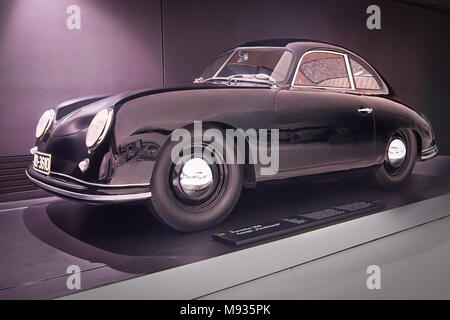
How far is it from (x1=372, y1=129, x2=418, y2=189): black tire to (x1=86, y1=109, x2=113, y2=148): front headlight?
1.88 metres

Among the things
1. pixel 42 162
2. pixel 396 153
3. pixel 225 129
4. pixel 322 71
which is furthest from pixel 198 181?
pixel 396 153

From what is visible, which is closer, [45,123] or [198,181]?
[198,181]

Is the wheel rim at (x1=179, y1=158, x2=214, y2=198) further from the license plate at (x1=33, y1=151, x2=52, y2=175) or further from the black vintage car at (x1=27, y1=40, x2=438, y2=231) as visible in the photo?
the license plate at (x1=33, y1=151, x2=52, y2=175)

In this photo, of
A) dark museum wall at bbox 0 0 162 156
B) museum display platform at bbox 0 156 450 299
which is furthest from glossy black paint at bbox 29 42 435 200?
dark museum wall at bbox 0 0 162 156

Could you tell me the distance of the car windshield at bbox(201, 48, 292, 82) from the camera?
2.27m

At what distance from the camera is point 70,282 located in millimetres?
1329

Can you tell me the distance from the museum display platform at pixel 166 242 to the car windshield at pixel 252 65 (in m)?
0.78

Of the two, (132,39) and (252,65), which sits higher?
(132,39)

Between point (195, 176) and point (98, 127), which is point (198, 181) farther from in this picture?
point (98, 127)

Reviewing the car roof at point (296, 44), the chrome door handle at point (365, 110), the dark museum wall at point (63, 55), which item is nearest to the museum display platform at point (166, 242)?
the chrome door handle at point (365, 110)

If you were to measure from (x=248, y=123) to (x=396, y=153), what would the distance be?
1411 mm

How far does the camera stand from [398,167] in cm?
283

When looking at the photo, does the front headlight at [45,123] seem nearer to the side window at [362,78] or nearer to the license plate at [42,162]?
the license plate at [42,162]
